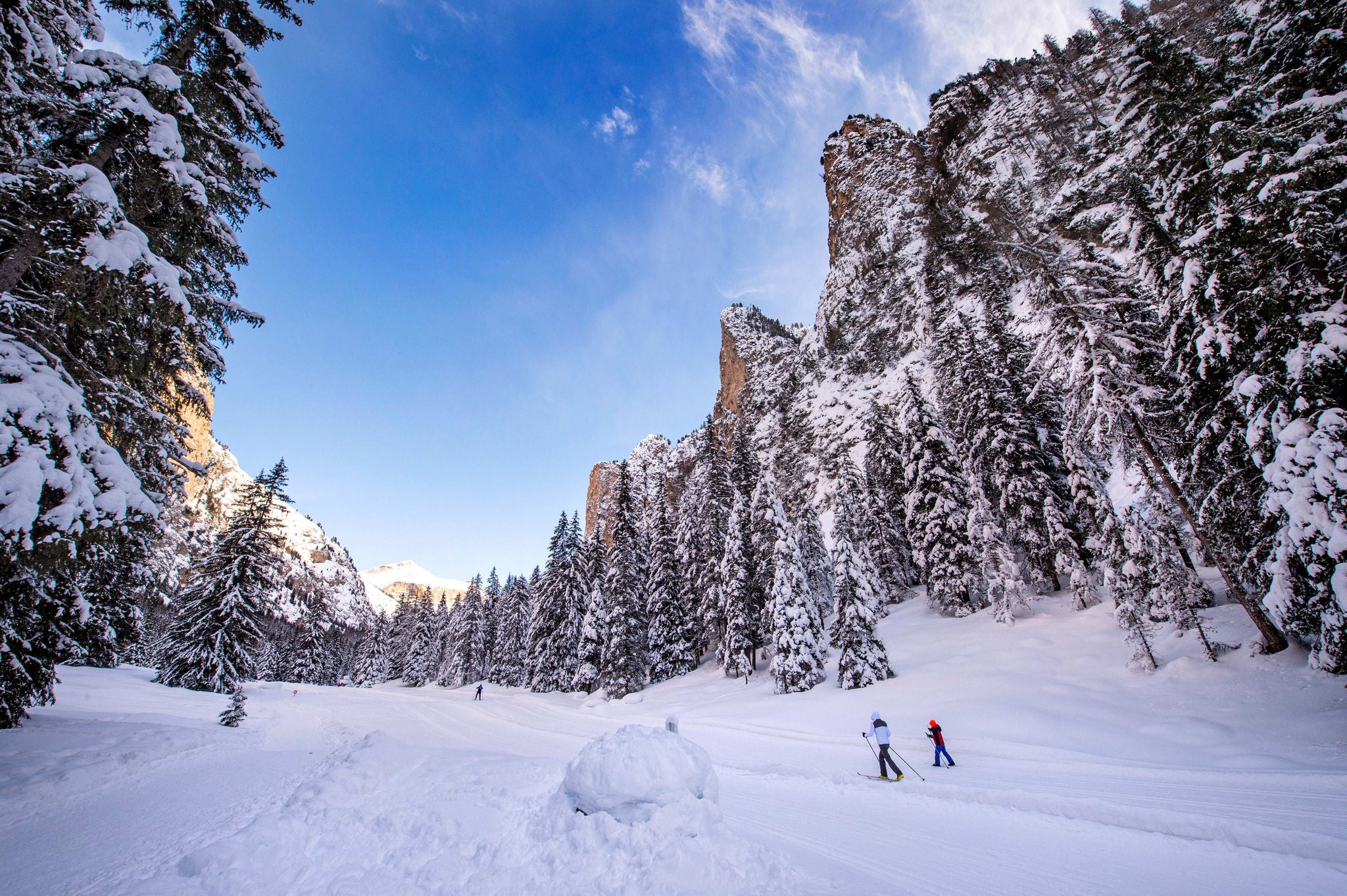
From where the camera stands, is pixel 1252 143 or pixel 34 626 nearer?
pixel 34 626

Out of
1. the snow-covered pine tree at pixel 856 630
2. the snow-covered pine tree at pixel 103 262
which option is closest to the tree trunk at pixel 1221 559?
the snow-covered pine tree at pixel 856 630

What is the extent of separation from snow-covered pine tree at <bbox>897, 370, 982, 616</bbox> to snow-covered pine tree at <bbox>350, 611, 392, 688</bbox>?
219 feet

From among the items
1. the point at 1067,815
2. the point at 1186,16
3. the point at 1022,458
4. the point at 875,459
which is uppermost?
the point at 1186,16

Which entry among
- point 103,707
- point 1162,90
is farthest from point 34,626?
point 1162,90

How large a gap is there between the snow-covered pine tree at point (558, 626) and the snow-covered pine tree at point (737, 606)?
13548 millimetres

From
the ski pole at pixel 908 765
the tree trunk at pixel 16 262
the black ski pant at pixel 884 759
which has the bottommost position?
the ski pole at pixel 908 765

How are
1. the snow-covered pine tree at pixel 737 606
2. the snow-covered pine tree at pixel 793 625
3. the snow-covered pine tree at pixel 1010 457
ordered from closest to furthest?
the snow-covered pine tree at pixel 793 625
the snow-covered pine tree at pixel 1010 457
the snow-covered pine tree at pixel 737 606

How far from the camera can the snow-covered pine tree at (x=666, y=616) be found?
33.1 m

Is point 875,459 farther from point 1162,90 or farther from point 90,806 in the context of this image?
point 90,806

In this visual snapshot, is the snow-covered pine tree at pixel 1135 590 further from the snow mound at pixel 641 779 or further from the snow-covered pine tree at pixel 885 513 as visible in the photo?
the snow-covered pine tree at pixel 885 513

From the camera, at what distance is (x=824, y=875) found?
528cm

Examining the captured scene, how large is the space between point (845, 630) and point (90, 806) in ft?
67.8

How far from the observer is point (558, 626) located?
123 ft

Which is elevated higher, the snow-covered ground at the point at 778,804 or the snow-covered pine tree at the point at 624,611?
the snow-covered pine tree at the point at 624,611
